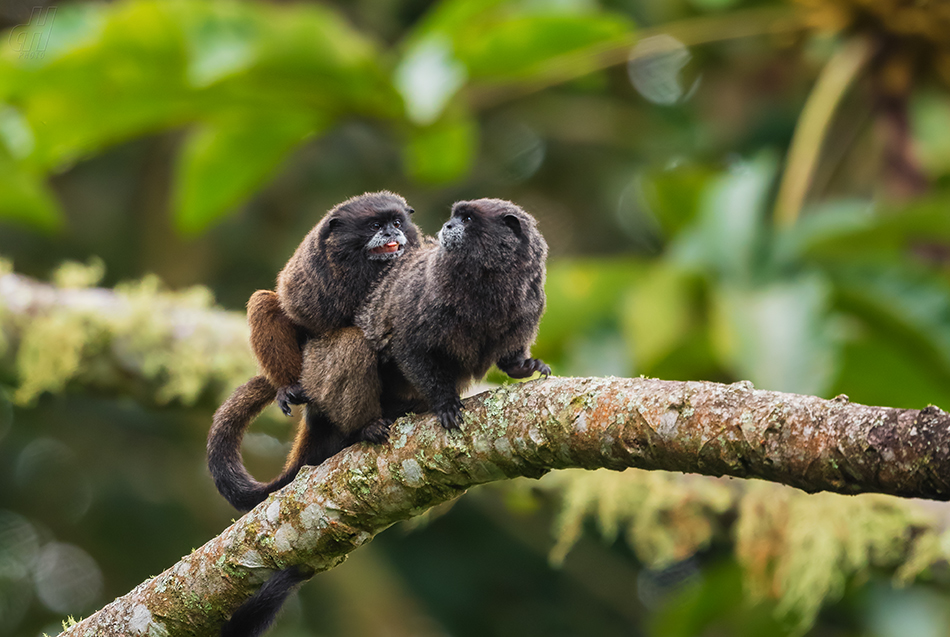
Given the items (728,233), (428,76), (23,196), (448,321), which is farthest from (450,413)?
(23,196)

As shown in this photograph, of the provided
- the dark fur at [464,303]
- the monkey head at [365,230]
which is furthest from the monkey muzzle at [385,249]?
the dark fur at [464,303]

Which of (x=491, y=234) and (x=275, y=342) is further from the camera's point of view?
(x=275, y=342)

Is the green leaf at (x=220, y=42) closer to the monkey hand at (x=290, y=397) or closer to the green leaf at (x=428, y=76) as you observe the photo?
the green leaf at (x=428, y=76)

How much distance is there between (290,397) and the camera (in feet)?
10.1

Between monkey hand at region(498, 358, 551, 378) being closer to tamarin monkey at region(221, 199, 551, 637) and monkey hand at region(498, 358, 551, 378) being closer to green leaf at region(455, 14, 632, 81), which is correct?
tamarin monkey at region(221, 199, 551, 637)

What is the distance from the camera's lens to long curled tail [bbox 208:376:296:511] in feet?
10.2

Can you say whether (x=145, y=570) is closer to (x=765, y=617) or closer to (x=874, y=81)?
(x=765, y=617)

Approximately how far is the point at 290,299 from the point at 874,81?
5187 millimetres

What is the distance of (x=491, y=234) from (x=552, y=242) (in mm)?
5689

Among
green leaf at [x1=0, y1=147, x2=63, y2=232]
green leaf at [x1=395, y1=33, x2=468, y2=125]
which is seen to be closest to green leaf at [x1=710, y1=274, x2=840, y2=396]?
green leaf at [x1=395, y1=33, x2=468, y2=125]

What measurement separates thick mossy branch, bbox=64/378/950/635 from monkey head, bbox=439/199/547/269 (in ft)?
1.65

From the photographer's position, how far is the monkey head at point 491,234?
9.43 ft

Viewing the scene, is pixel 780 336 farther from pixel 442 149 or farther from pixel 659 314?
pixel 442 149

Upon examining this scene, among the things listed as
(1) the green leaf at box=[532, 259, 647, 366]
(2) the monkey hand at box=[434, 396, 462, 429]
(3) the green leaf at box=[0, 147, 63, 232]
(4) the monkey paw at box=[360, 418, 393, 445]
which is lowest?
(2) the monkey hand at box=[434, 396, 462, 429]
